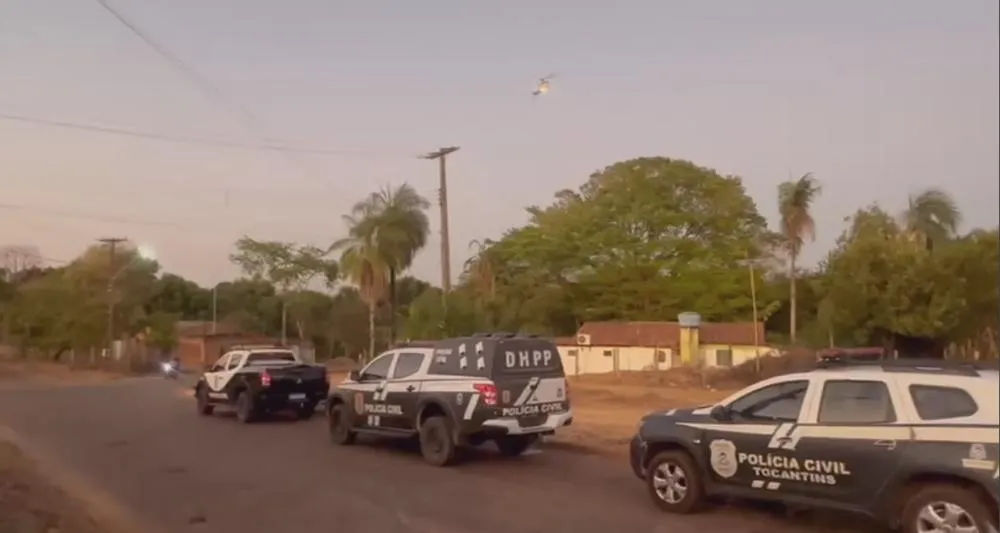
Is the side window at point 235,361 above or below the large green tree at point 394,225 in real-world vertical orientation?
below

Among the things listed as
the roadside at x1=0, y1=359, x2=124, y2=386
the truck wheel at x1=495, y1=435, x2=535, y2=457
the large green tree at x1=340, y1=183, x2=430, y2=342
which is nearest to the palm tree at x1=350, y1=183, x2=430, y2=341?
the large green tree at x1=340, y1=183, x2=430, y2=342

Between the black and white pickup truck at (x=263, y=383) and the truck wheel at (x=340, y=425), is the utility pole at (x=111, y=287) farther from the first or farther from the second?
the truck wheel at (x=340, y=425)

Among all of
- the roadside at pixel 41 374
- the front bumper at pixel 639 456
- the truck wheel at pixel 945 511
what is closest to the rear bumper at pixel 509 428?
the front bumper at pixel 639 456

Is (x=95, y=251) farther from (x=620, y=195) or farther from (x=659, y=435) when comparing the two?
(x=620, y=195)

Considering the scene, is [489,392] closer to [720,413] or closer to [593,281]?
[720,413]

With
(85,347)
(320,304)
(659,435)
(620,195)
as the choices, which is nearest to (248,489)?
(659,435)

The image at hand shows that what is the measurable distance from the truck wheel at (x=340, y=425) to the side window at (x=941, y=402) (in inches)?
406

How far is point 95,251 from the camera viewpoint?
26312mm

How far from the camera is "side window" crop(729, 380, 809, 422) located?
944cm

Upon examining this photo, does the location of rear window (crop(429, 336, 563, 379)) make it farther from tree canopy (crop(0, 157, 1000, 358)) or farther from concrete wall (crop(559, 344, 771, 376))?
concrete wall (crop(559, 344, 771, 376))

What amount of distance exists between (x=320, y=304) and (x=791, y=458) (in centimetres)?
4629

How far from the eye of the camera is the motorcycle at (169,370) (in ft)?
133

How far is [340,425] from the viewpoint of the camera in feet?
55.6

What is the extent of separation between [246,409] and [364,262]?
1431 centimetres
